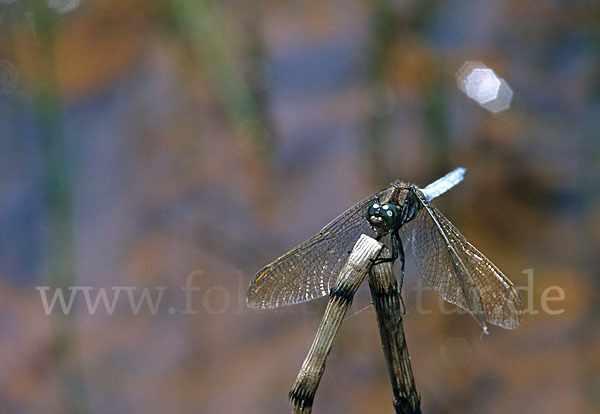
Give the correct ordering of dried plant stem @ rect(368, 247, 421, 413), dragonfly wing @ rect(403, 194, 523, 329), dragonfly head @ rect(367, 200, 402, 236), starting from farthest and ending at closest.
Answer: dragonfly head @ rect(367, 200, 402, 236) → dragonfly wing @ rect(403, 194, 523, 329) → dried plant stem @ rect(368, 247, 421, 413)

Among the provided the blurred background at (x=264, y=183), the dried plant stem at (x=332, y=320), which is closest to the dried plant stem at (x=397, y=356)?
the dried plant stem at (x=332, y=320)

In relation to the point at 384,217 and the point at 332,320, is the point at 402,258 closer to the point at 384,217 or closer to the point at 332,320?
the point at 384,217

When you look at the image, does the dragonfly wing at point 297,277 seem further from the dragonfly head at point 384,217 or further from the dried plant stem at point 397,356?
the dried plant stem at point 397,356

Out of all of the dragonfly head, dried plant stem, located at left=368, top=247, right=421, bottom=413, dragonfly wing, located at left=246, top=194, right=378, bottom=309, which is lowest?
dried plant stem, located at left=368, top=247, right=421, bottom=413

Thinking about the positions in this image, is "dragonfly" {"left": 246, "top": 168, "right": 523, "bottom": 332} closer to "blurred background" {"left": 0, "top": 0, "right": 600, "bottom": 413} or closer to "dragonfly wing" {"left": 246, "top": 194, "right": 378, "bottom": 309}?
"dragonfly wing" {"left": 246, "top": 194, "right": 378, "bottom": 309}

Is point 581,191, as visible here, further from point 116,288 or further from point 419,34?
point 116,288

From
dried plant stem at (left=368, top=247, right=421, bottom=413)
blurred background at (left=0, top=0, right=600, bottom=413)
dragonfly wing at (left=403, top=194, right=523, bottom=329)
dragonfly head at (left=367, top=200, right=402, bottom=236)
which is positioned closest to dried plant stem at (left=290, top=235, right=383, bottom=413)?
dried plant stem at (left=368, top=247, right=421, bottom=413)

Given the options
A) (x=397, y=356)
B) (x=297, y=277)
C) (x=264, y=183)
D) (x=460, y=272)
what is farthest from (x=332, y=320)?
(x=264, y=183)

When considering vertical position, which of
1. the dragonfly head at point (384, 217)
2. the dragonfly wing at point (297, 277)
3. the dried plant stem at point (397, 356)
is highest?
the dragonfly head at point (384, 217)

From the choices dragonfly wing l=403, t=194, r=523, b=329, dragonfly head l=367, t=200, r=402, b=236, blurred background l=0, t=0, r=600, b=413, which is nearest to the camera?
dragonfly wing l=403, t=194, r=523, b=329
